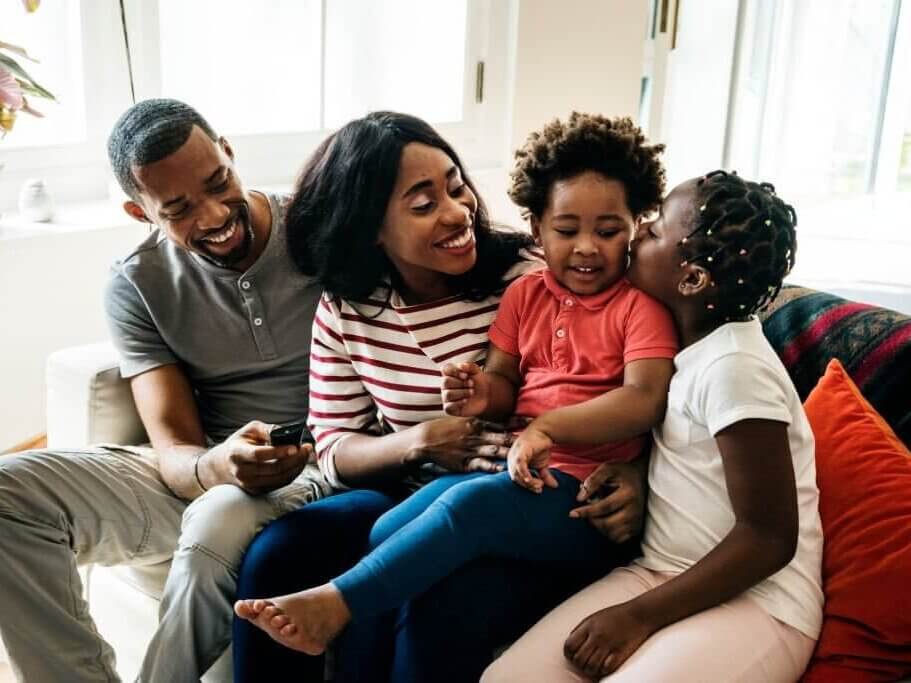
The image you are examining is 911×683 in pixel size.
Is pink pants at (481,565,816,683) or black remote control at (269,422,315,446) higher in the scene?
black remote control at (269,422,315,446)

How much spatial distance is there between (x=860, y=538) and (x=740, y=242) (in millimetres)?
407

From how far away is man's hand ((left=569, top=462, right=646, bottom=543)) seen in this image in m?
1.30

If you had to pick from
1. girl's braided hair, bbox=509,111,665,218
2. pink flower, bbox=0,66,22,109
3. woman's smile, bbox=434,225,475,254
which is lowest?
woman's smile, bbox=434,225,475,254

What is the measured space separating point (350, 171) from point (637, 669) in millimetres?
852

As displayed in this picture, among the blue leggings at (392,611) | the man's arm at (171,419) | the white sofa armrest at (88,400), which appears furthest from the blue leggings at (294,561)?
the white sofa armrest at (88,400)

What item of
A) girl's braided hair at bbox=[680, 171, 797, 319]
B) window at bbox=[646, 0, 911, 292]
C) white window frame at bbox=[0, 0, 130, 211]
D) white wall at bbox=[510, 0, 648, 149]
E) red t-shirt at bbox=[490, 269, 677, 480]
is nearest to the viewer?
girl's braided hair at bbox=[680, 171, 797, 319]

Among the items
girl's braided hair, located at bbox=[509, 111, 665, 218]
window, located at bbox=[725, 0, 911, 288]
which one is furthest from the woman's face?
window, located at bbox=[725, 0, 911, 288]

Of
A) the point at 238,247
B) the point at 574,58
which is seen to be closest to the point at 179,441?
the point at 238,247

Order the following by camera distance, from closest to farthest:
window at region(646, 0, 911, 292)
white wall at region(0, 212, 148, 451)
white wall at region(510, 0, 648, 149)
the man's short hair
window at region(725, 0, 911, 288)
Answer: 1. the man's short hair
2. white wall at region(0, 212, 148, 451)
3. white wall at region(510, 0, 648, 149)
4. window at region(646, 0, 911, 292)
5. window at region(725, 0, 911, 288)

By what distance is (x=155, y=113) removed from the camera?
162 centimetres

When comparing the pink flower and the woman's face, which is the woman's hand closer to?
the woman's face

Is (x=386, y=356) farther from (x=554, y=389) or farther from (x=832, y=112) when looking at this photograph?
(x=832, y=112)

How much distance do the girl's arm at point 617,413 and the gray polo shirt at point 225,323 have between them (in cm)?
60

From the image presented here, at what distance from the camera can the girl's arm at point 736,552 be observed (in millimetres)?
1153
